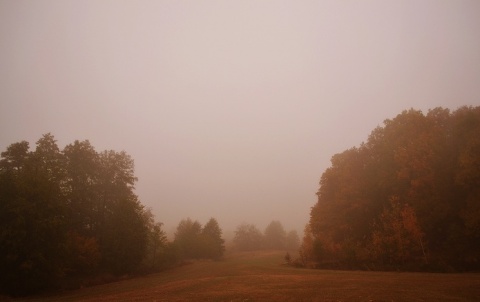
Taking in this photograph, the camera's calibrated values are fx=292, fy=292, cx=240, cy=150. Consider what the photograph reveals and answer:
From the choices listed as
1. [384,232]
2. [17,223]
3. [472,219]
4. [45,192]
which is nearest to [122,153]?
[45,192]

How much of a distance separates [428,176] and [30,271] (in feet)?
146

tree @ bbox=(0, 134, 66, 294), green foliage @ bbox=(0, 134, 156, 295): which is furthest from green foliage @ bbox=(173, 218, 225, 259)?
tree @ bbox=(0, 134, 66, 294)

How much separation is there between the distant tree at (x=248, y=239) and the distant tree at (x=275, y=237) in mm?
3527

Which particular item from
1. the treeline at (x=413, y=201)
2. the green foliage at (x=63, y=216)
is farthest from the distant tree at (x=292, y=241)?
the green foliage at (x=63, y=216)

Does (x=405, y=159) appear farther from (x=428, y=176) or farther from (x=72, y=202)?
(x=72, y=202)

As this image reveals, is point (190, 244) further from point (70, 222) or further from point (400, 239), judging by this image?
point (400, 239)

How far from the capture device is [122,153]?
51906 mm

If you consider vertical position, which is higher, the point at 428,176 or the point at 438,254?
the point at 428,176

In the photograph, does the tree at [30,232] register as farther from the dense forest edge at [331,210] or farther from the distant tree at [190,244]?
the distant tree at [190,244]

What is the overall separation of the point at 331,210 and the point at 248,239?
72.3 meters

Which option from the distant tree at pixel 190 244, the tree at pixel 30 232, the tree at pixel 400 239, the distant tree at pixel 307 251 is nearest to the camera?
the tree at pixel 30 232

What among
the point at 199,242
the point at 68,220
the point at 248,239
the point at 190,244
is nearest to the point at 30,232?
the point at 68,220

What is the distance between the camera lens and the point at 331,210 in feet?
160

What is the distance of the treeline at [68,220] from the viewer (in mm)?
27500
